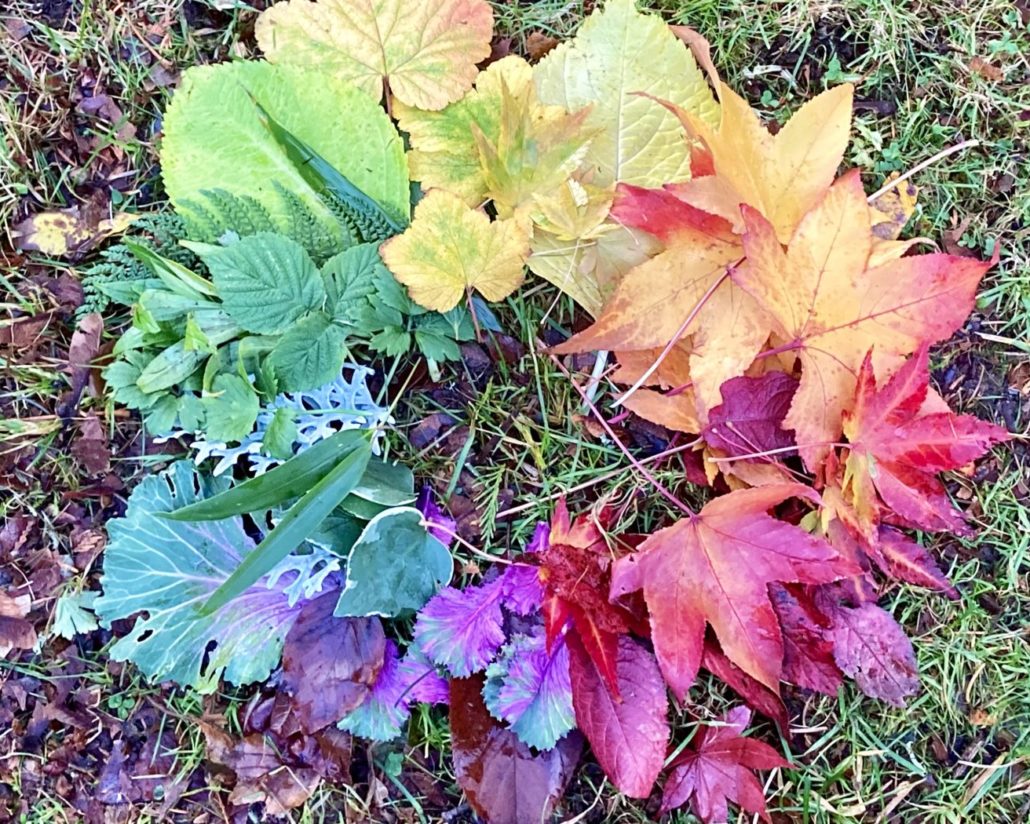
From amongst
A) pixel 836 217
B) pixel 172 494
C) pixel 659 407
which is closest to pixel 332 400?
pixel 172 494

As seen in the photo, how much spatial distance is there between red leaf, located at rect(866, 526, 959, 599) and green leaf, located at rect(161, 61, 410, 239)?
81 centimetres

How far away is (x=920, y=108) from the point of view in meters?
1.29

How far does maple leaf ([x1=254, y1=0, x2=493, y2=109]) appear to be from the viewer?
3.86 ft

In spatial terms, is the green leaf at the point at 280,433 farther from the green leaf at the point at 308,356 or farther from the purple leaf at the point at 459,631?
the purple leaf at the point at 459,631

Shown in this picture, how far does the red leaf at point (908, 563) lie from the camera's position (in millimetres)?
1168

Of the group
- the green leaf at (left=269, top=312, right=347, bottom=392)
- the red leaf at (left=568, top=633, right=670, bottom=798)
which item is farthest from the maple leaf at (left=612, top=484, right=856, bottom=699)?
the green leaf at (left=269, top=312, right=347, bottom=392)

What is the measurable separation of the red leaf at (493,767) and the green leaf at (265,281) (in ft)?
1.77

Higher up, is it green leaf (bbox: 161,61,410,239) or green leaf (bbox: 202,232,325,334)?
green leaf (bbox: 161,61,410,239)

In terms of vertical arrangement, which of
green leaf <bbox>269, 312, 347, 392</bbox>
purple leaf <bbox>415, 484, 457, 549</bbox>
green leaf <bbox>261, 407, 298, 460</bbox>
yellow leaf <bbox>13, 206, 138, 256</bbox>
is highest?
yellow leaf <bbox>13, 206, 138, 256</bbox>

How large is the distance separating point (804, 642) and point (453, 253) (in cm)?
70

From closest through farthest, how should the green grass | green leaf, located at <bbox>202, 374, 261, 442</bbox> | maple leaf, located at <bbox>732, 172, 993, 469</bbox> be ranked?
maple leaf, located at <bbox>732, 172, 993, 469</bbox>
green leaf, located at <bbox>202, 374, 261, 442</bbox>
the green grass

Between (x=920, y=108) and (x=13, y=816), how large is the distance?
1674 mm

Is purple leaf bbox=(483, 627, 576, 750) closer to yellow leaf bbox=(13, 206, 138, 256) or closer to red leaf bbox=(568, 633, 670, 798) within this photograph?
red leaf bbox=(568, 633, 670, 798)

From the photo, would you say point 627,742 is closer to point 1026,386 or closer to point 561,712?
point 561,712
